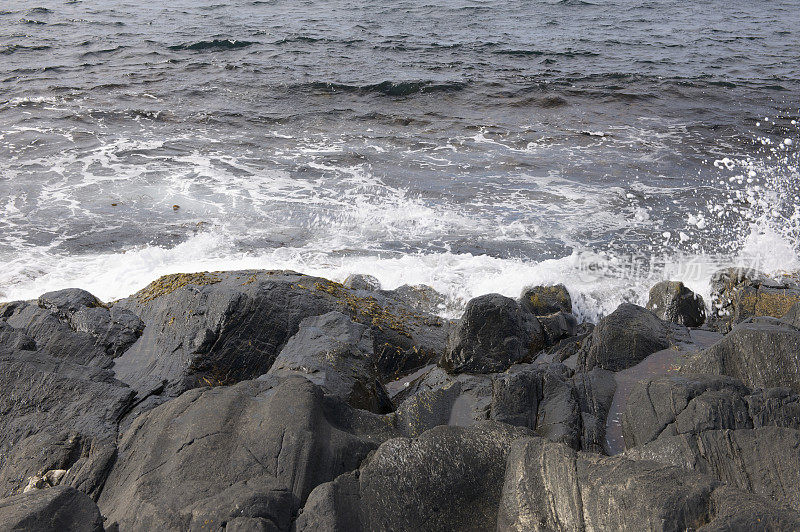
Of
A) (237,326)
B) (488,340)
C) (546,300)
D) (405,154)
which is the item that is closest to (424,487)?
(488,340)

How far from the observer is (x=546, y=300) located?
870 cm

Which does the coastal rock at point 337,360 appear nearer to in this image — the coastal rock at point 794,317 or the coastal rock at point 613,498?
→ the coastal rock at point 613,498

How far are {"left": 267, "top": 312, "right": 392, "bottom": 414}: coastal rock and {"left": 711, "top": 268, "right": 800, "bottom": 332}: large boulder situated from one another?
4931 mm

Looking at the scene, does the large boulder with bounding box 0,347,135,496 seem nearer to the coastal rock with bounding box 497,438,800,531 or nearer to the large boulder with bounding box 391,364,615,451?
the large boulder with bounding box 391,364,615,451

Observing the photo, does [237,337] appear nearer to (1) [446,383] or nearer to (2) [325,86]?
(1) [446,383]

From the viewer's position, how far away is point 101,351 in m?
6.86

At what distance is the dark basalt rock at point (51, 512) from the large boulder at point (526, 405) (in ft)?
8.72

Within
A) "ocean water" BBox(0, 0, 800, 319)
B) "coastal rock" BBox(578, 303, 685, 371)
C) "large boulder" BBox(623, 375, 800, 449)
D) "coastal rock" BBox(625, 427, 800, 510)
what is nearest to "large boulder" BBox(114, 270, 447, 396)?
"coastal rock" BBox(578, 303, 685, 371)

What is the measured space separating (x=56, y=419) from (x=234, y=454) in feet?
7.46

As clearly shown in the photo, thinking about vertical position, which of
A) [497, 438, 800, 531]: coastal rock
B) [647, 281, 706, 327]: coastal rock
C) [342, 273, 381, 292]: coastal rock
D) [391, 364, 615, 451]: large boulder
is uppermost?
[497, 438, 800, 531]: coastal rock

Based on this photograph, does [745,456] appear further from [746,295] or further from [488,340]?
[746,295]

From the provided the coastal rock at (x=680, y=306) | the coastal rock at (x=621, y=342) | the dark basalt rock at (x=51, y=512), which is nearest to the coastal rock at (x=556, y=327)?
the coastal rock at (x=621, y=342)

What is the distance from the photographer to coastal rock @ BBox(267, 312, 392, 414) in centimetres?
604

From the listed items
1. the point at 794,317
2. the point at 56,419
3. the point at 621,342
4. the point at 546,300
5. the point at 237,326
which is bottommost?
the point at 546,300
